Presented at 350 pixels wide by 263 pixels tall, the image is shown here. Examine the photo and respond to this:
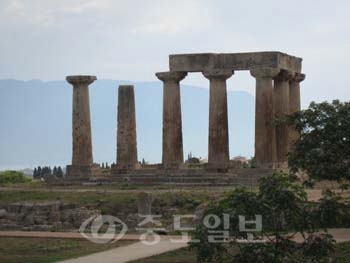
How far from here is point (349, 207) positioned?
23.8 meters

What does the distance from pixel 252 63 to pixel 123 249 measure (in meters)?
27.3

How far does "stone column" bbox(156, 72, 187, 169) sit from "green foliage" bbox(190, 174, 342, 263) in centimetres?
3691

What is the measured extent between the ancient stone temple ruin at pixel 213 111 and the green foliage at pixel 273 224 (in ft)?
105

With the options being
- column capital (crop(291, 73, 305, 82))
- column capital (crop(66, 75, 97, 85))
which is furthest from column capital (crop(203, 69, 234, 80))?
column capital (crop(66, 75, 97, 85))

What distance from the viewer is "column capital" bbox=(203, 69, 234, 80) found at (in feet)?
185

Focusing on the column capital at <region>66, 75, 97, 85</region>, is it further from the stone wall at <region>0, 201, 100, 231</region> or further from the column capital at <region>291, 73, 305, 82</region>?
the stone wall at <region>0, 201, 100, 231</region>

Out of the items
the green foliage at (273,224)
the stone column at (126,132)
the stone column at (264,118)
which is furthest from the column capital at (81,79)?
the green foliage at (273,224)

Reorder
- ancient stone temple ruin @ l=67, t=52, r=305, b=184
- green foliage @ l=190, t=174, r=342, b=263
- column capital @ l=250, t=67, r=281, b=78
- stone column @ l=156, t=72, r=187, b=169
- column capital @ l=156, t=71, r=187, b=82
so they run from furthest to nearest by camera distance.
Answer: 1. stone column @ l=156, t=72, r=187, b=169
2. column capital @ l=156, t=71, r=187, b=82
3. ancient stone temple ruin @ l=67, t=52, r=305, b=184
4. column capital @ l=250, t=67, r=281, b=78
5. green foliage @ l=190, t=174, r=342, b=263

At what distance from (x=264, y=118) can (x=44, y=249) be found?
27160 millimetres

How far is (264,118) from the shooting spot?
5628 centimetres

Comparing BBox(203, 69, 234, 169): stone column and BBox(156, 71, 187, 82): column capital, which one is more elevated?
BBox(156, 71, 187, 82): column capital

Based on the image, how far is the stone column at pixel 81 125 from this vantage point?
60719 millimetres

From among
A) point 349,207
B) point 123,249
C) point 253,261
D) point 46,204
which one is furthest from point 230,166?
point 253,261

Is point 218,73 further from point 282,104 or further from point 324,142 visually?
point 324,142
